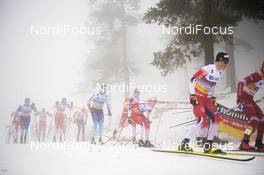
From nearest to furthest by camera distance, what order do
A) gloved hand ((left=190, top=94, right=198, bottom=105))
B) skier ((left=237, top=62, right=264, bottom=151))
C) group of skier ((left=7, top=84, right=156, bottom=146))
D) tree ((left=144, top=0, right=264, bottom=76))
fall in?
gloved hand ((left=190, top=94, right=198, bottom=105)) < skier ((left=237, top=62, right=264, bottom=151)) < tree ((left=144, top=0, right=264, bottom=76)) < group of skier ((left=7, top=84, right=156, bottom=146))

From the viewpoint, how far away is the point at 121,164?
523 cm

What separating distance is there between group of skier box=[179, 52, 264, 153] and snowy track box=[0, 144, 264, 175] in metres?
0.60

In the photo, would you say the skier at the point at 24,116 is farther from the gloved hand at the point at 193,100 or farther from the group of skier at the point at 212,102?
the gloved hand at the point at 193,100

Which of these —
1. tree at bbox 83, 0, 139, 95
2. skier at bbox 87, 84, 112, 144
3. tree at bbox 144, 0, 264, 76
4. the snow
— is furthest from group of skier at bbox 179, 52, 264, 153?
tree at bbox 83, 0, 139, 95

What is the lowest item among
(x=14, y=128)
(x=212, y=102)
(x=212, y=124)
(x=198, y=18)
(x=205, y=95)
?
(x=14, y=128)

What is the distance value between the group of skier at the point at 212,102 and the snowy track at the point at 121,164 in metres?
0.60

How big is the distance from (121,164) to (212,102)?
2.49 meters

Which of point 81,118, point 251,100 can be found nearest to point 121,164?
point 251,100

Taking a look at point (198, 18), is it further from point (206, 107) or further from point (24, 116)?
point (24, 116)

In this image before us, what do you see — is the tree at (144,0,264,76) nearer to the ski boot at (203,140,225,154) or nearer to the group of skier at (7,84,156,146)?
the group of skier at (7,84,156,146)

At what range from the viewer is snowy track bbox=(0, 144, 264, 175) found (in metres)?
4.79

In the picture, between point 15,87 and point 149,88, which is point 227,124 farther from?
point 15,87

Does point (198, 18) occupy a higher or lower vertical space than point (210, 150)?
higher

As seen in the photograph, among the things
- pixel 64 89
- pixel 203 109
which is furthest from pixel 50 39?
pixel 203 109
